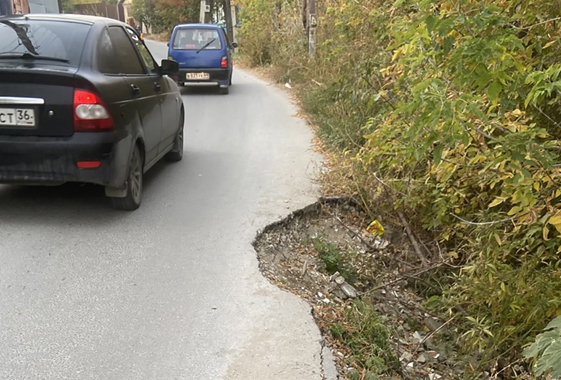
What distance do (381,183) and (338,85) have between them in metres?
4.93

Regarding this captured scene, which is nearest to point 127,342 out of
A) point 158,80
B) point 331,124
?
point 158,80

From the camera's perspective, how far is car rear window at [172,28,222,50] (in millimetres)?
14570

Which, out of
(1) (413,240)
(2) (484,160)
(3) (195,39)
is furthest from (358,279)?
(3) (195,39)

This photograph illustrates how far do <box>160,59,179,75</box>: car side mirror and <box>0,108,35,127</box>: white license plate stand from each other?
209cm

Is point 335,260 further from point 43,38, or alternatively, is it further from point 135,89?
point 43,38

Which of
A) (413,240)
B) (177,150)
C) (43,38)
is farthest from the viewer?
(177,150)

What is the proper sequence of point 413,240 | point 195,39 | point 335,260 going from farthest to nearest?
point 195,39 < point 413,240 < point 335,260

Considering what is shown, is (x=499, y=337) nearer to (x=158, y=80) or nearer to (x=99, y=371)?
(x=99, y=371)

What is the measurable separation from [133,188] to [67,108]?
1061 mm

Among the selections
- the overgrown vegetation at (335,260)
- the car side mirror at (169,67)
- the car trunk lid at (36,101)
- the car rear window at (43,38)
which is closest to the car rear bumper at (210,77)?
the car side mirror at (169,67)

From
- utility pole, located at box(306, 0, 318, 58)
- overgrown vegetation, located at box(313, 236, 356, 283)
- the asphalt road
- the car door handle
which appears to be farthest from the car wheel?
utility pole, located at box(306, 0, 318, 58)

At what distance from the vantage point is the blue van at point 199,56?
14.4 metres

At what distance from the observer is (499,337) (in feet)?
12.0

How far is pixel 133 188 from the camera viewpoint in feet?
17.6
